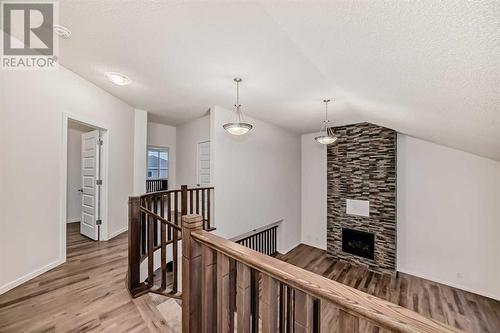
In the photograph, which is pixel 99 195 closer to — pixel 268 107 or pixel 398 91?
pixel 268 107

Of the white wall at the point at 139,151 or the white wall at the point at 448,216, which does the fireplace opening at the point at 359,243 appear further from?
the white wall at the point at 139,151

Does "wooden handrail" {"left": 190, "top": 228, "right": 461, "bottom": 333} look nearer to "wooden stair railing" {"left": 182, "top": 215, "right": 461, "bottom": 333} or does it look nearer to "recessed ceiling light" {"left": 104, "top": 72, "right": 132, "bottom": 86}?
"wooden stair railing" {"left": 182, "top": 215, "right": 461, "bottom": 333}

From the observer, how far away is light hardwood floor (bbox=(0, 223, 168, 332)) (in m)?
1.77

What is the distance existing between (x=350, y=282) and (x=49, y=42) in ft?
20.6

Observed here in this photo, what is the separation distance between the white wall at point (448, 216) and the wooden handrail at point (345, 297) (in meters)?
5.30

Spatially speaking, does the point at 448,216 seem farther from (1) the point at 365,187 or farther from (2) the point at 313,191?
(2) the point at 313,191

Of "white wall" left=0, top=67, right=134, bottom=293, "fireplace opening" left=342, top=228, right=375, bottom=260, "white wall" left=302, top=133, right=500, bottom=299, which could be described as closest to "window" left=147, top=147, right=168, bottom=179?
"white wall" left=0, top=67, right=134, bottom=293

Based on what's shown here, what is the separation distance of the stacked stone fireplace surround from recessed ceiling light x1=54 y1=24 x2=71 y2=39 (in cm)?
551

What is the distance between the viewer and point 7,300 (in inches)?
79.7

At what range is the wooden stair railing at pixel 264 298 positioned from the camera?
58 cm

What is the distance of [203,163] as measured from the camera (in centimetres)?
530

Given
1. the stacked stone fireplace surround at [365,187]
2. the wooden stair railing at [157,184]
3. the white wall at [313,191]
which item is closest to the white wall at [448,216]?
the stacked stone fireplace surround at [365,187]

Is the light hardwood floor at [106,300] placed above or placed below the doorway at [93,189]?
below

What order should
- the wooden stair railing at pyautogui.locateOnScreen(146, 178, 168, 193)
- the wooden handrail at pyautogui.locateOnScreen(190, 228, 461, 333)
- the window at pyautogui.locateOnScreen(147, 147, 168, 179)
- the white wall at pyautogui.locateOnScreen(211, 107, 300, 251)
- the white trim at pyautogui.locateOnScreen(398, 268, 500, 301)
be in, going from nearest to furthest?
the wooden handrail at pyautogui.locateOnScreen(190, 228, 461, 333)
the white trim at pyautogui.locateOnScreen(398, 268, 500, 301)
the white wall at pyautogui.locateOnScreen(211, 107, 300, 251)
the wooden stair railing at pyautogui.locateOnScreen(146, 178, 168, 193)
the window at pyautogui.locateOnScreen(147, 147, 168, 179)
